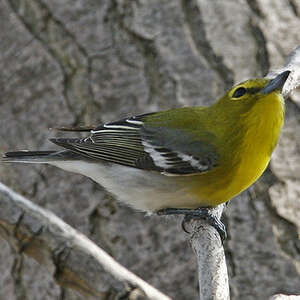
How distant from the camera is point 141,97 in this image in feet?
14.2

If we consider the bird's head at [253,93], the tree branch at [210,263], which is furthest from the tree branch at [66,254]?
the bird's head at [253,93]

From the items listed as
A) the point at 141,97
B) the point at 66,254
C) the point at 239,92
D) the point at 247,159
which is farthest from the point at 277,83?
the point at 141,97

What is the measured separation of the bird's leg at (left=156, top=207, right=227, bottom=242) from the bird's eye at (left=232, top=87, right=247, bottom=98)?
582mm

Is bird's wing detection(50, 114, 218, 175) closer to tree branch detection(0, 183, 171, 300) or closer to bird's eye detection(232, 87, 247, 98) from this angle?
bird's eye detection(232, 87, 247, 98)

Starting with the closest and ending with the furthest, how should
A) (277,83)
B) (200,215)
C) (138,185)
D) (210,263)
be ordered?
1. (210,263)
2. (277,83)
3. (200,215)
4. (138,185)

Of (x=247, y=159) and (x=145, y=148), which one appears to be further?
(x=145, y=148)

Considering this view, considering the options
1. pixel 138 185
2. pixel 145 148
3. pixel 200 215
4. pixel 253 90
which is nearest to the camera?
pixel 253 90

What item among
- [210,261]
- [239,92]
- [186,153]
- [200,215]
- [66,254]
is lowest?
[200,215]

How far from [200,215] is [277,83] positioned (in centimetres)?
75

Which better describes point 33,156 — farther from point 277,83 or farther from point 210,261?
point 277,83

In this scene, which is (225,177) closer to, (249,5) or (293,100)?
(293,100)

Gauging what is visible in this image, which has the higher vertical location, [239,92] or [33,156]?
[239,92]

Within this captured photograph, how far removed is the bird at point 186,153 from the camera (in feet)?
10.5

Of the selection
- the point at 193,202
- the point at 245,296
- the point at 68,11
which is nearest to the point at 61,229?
the point at 193,202
